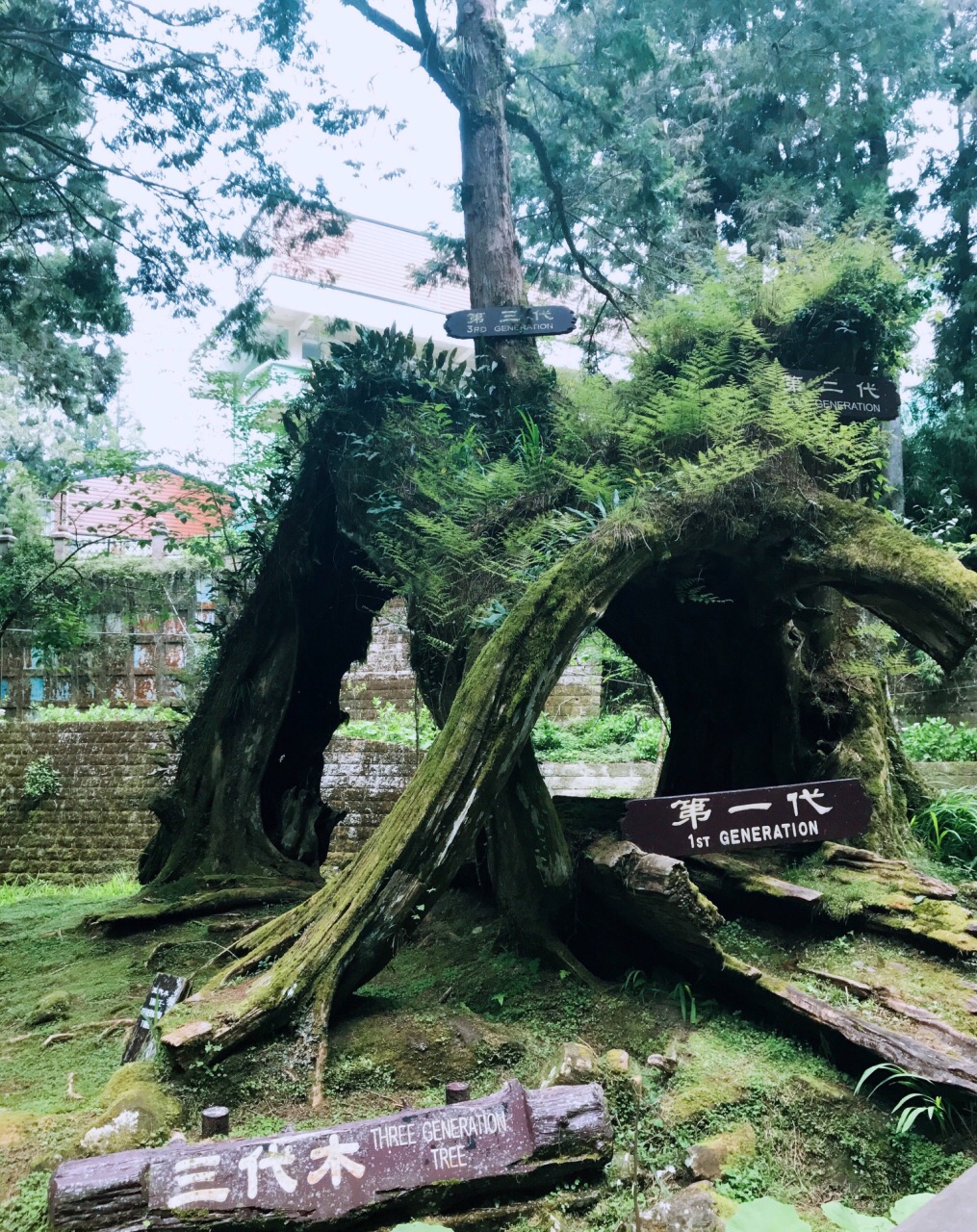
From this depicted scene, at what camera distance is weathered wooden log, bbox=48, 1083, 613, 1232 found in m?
2.54

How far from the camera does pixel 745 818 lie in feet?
13.7

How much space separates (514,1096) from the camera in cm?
295

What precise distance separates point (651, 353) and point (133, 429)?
2790cm

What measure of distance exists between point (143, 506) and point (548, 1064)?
13156mm

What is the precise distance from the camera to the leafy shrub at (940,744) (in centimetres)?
932

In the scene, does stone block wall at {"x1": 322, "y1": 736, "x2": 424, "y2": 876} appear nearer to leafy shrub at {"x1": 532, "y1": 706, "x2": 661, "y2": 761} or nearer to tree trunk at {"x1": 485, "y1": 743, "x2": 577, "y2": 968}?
leafy shrub at {"x1": 532, "y1": 706, "x2": 661, "y2": 761}

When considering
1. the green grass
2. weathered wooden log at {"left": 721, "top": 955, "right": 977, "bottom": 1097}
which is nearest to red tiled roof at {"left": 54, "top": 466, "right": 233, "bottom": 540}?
the green grass

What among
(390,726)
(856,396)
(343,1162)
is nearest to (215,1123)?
(343,1162)

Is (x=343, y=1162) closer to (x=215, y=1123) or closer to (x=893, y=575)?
(x=215, y=1123)

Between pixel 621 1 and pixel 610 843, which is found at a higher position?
pixel 621 1

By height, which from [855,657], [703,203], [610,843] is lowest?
[610,843]

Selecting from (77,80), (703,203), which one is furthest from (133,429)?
(77,80)

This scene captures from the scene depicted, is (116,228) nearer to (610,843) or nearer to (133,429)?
(610,843)

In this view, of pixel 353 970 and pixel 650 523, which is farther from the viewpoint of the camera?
pixel 650 523
